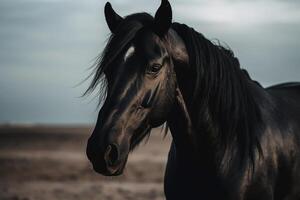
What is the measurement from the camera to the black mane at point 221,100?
4176 millimetres

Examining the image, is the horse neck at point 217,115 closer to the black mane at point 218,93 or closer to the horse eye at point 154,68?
the black mane at point 218,93

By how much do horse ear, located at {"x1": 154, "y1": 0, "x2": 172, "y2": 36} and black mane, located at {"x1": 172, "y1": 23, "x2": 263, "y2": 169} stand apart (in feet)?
0.89

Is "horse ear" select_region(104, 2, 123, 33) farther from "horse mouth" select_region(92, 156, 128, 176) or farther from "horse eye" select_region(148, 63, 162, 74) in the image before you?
"horse mouth" select_region(92, 156, 128, 176)

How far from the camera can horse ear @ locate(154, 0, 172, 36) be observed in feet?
12.8

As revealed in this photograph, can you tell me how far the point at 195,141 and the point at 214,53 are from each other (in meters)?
0.63

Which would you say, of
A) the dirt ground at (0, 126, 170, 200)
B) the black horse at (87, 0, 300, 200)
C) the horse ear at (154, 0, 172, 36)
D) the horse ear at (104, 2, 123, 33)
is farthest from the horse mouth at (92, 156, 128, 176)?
the dirt ground at (0, 126, 170, 200)

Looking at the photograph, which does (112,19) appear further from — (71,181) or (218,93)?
(71,181)

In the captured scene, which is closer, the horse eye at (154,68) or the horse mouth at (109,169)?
the horse mouth at (109,169)

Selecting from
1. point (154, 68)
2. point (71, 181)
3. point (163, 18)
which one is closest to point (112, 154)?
point (154, 68)

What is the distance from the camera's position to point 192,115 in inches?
165

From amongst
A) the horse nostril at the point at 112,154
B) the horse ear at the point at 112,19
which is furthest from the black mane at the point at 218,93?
the horse nostril at the point at 112,154

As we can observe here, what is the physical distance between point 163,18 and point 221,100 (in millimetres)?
750

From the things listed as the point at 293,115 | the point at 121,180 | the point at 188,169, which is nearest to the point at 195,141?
the point at 188,169

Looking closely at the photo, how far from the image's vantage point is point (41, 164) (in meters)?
18.6
